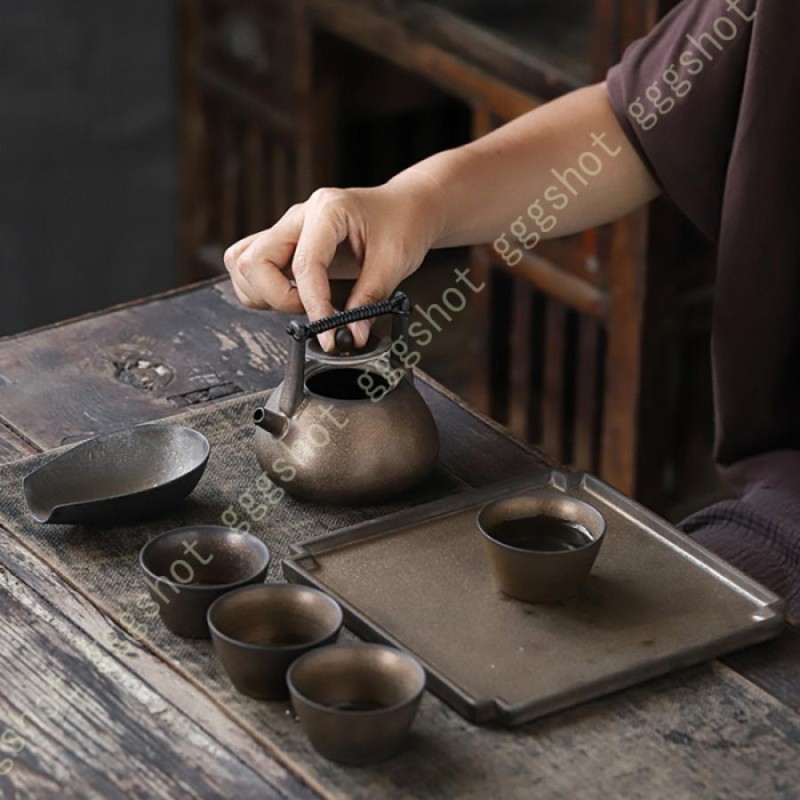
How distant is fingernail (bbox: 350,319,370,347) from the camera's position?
1.49 m

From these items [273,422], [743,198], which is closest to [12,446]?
[273,422]

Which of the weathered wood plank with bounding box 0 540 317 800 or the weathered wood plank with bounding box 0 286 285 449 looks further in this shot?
the weathered wood plank with bounding box 0 286 285 449

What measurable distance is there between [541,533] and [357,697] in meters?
0.25

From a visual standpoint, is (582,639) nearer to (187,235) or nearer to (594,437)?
(594,437)

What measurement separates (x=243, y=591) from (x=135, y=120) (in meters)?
2.32

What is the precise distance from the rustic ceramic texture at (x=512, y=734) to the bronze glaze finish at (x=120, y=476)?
5 cm

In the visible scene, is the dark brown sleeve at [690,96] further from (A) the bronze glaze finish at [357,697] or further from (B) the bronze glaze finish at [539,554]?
(A) the bronze glaze finish at [357,697]

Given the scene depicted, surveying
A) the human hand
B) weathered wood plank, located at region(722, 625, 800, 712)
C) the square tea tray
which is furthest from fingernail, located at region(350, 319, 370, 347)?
weathered wood plank, located at region(722, 625, 800, 712)

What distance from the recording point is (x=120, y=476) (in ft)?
4.96

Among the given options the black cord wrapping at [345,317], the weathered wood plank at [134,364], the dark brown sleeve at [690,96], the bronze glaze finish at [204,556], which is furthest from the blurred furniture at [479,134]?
the bronze glaze finish at [204,556]

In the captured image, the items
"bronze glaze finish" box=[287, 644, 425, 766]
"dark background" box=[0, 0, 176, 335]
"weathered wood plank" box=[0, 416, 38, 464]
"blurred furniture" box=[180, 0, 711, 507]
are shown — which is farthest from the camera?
"dark background" box=[0, 0, 176, 335]

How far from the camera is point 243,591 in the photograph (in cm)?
125
